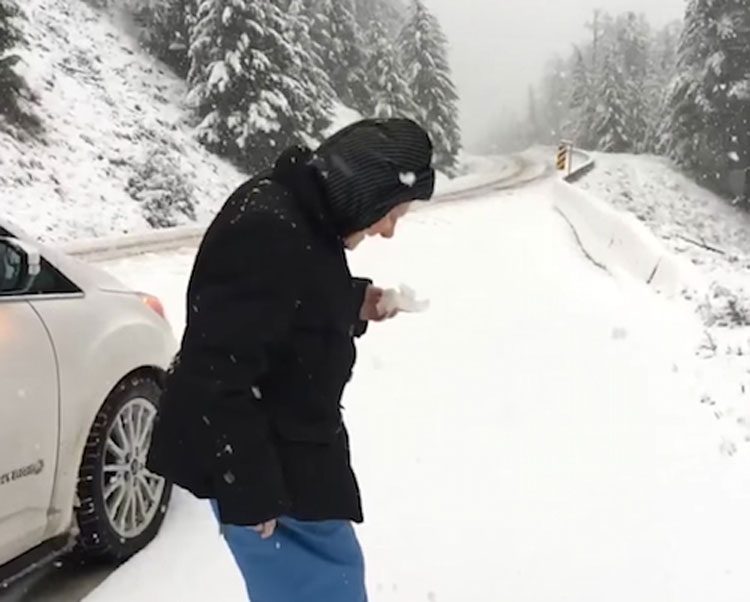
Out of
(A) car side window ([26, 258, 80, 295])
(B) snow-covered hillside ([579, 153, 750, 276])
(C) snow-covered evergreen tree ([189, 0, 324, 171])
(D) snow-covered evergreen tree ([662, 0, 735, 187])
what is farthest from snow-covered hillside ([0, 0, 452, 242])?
(D) snow-covered evergreen tree ([662, 0, 735, 187])

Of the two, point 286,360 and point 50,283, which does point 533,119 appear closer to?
point 50,283

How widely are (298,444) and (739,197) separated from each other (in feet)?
132

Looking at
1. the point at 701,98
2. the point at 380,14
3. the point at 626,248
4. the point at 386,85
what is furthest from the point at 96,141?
the point at 380,14

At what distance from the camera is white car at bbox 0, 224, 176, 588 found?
314 cm

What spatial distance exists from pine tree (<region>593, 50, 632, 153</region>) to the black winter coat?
5518 cm

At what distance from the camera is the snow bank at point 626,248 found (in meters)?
9.21

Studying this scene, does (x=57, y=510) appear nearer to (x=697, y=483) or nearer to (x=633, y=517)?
(x=633, y=517)

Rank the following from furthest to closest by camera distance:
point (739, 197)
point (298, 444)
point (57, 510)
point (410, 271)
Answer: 1. point (739, 197)
2. point (410, 271)
3. point (57, 510)
4. point (298, 444)

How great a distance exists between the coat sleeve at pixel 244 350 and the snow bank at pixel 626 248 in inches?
290

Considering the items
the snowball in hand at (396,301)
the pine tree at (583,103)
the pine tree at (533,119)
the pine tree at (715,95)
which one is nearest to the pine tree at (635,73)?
the pine tree at (583,103)

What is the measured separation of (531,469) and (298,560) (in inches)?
103

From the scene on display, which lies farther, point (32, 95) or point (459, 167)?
point (459, 167)

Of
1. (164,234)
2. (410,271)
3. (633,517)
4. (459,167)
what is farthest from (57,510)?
(459,167)

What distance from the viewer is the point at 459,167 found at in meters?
47.6
